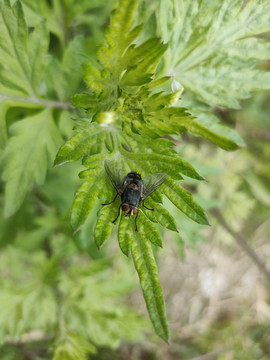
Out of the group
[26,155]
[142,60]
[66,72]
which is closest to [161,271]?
[26,155]

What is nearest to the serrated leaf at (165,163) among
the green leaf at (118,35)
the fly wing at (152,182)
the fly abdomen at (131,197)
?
the fly wing at (152,182)

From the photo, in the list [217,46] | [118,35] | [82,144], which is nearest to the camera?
[118,35]

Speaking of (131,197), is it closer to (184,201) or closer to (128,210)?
(128,210)

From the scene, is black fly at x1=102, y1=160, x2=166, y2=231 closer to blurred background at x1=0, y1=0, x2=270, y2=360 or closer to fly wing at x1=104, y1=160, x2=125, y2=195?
fly wing at x1=104, y1=160, x2=125, y2=195

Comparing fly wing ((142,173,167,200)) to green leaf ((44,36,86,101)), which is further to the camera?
green leaf ((44,36,86,101))

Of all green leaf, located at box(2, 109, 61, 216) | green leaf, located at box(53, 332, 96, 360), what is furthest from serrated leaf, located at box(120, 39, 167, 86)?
green leaf, located at box(53, 332, 96, 360)

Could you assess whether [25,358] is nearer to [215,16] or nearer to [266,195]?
[266,195]
